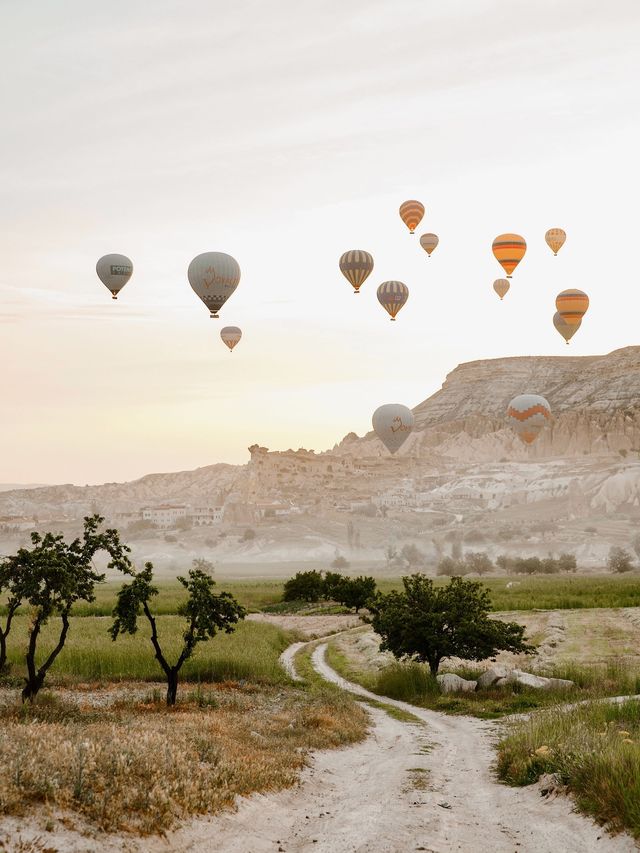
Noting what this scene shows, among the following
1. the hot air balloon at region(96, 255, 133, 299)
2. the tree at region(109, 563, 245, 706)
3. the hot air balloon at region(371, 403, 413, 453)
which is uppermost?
the hot air balloon at region(96, 255, 133, 299)

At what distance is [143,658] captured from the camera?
40.1 meters

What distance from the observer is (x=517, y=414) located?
462ft

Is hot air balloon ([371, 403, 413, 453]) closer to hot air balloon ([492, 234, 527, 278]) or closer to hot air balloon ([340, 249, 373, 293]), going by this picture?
hot air balloon ([492, 234, 527, 278])

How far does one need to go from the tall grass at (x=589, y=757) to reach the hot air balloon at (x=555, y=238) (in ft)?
348

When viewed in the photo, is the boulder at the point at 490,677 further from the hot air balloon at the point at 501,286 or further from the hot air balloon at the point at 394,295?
the hot air balloon at the point at 501,286

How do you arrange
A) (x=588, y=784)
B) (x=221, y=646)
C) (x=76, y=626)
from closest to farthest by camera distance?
(x=588, y=784) → (x=221, y=646) → (x=76, y=626)

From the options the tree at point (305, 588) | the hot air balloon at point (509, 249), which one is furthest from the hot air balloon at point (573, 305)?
the tree at point (305, 588)

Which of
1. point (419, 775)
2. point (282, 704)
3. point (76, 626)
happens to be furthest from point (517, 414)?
point (419, 775)

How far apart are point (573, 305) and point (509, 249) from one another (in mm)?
12244

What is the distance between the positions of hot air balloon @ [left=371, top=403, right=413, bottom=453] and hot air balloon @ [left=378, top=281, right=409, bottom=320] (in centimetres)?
3124

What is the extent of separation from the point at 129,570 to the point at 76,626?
30.8m

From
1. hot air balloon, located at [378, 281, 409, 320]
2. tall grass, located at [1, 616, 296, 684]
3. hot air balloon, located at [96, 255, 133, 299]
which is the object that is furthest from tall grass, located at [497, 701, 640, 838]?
hot air balloon, located at [378, 281, 409, 320]

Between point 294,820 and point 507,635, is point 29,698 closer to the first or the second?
point 294,820

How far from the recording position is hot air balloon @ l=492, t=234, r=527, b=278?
10283 cm
